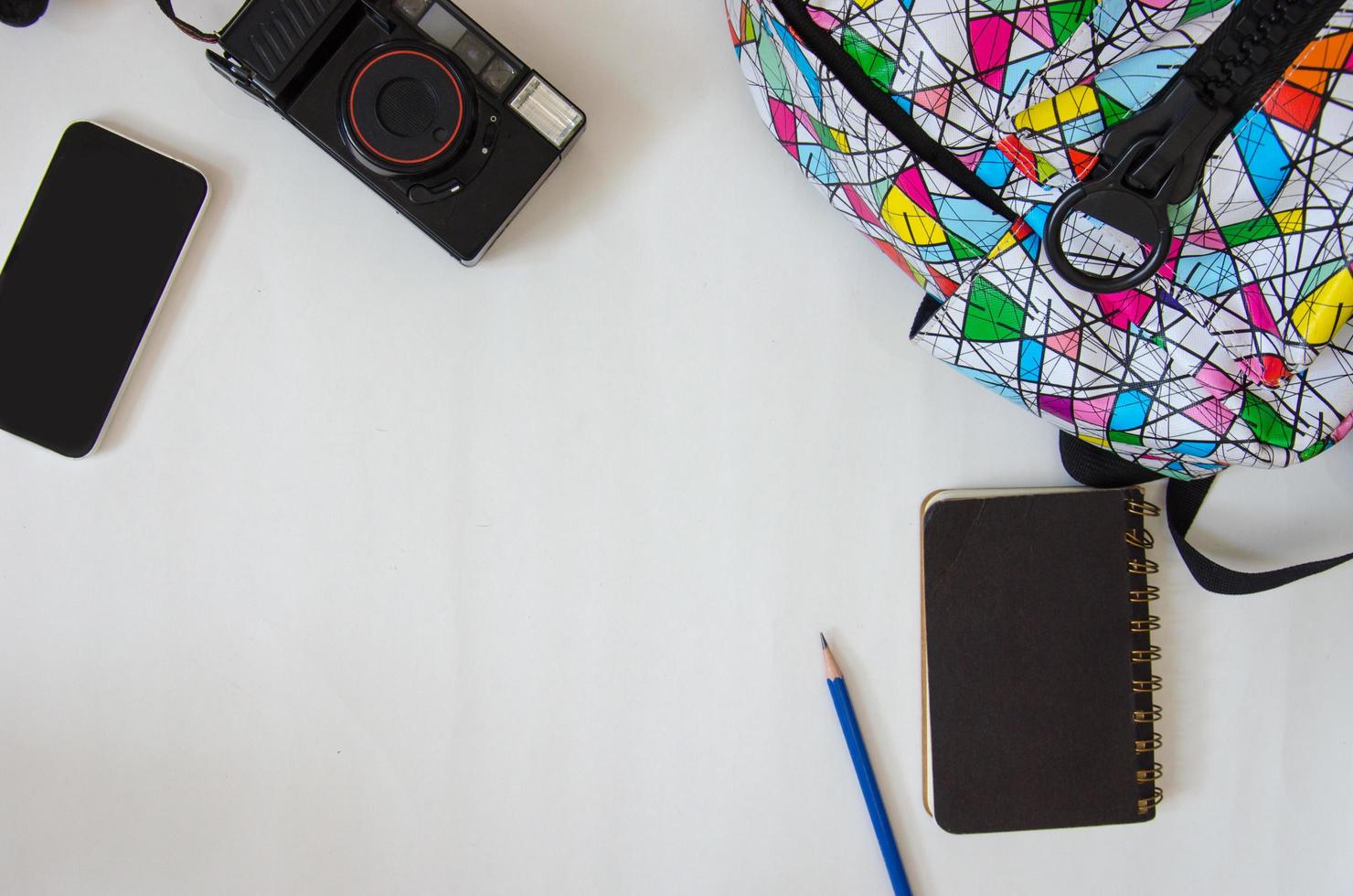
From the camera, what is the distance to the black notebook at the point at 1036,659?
610mm

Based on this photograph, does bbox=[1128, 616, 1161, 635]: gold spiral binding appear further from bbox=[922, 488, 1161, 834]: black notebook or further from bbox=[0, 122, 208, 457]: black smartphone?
bbox=[0, 122, 208, 457]: black smartphone

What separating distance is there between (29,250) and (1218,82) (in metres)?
0.69

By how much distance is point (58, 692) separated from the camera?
587mm

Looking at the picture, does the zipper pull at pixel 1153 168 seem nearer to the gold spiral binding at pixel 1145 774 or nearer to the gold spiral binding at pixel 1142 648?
the gold spiral binding at pixel 1142 648

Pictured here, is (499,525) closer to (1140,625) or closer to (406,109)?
(406,109)

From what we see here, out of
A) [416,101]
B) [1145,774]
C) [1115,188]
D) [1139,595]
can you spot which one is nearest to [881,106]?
[1115,188]

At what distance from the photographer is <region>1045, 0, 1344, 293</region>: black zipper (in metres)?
0.45

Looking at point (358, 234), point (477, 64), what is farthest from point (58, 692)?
point (477, 64)

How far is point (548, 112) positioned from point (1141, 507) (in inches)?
18.5

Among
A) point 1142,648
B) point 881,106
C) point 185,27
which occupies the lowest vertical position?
point 185,27

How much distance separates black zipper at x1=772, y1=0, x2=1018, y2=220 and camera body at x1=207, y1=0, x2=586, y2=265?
143 mm

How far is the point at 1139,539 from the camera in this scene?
0.62 metres

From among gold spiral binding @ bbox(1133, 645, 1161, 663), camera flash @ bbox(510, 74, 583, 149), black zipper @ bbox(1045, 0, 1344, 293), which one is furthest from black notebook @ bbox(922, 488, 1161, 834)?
camera flash @ bbox(510, 74, 583, 149)

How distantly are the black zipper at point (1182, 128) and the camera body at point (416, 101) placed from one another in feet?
0.98
